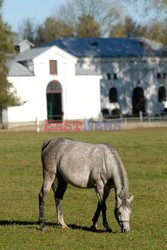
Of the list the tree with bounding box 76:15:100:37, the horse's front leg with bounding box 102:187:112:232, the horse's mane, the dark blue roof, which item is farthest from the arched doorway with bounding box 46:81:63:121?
the horse's mane

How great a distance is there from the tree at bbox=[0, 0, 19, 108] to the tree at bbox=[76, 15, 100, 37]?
49.0 m

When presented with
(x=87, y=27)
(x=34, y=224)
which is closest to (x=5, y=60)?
(x=87, y=27)

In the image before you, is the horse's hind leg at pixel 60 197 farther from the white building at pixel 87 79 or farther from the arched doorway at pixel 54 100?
the arched doorway at pixel 54 100

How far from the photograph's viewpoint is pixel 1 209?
52.6 ft

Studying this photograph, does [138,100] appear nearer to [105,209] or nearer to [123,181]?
[105,209]

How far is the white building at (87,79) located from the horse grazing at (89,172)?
6047cm

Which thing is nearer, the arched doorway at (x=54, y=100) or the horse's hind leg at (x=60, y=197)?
the horse's hind leg at (x=60, y=197)

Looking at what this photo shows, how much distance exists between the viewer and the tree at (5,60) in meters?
65.4

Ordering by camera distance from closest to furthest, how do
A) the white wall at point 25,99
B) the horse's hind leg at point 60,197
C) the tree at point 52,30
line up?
the horse's hind leg at point 60,197 → the white wall at point 25,99 → the tree at point 52,30

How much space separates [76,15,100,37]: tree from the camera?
11456 cm

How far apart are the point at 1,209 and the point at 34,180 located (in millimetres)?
6355

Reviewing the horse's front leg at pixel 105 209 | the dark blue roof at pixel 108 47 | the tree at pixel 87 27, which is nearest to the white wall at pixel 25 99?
the dark blue roof at pixel 108 47

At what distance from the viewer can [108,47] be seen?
3622 inches

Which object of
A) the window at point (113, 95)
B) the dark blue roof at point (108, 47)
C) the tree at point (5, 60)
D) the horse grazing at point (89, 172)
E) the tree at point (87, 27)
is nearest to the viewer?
the horse grazing at point (89, 172)
